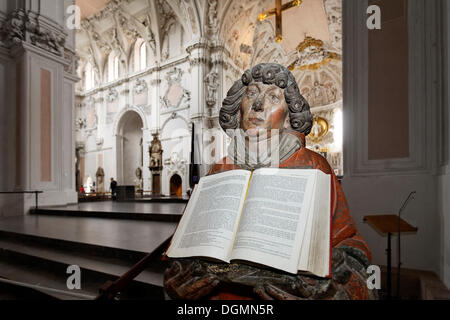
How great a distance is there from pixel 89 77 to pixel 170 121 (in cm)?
1015

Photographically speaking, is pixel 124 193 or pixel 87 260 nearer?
pixel 87 260

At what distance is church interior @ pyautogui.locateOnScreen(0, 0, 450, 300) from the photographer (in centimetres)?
222

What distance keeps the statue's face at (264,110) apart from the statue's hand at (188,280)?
74cm

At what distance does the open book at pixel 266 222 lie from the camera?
0.94m

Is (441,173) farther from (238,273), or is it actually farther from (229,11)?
(229,11)

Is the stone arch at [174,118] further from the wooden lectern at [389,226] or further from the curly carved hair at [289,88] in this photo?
the curly carved hair at [289,88]

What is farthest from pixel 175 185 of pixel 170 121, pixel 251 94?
pixel 251 94

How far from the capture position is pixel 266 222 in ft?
3.35

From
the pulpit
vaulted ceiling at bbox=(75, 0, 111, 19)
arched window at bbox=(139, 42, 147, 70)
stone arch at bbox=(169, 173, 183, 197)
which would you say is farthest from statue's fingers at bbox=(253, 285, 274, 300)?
vaulted ceiling at bbox=(75, 0, 111, 19)

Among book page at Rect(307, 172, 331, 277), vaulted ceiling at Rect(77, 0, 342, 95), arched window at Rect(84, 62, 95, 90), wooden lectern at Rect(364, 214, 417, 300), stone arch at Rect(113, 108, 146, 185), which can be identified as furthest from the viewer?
arched window at Rect(84, 62, 95, 90)

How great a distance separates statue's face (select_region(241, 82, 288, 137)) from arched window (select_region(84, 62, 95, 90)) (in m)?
22.5

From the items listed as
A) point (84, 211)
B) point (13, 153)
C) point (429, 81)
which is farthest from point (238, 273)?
point (13, 153)

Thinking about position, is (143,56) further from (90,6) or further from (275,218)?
(275,218)

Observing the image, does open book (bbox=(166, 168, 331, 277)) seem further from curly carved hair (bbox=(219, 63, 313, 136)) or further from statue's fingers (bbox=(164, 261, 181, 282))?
curly carved hair (bbox=(219, 63, 313, 136))
